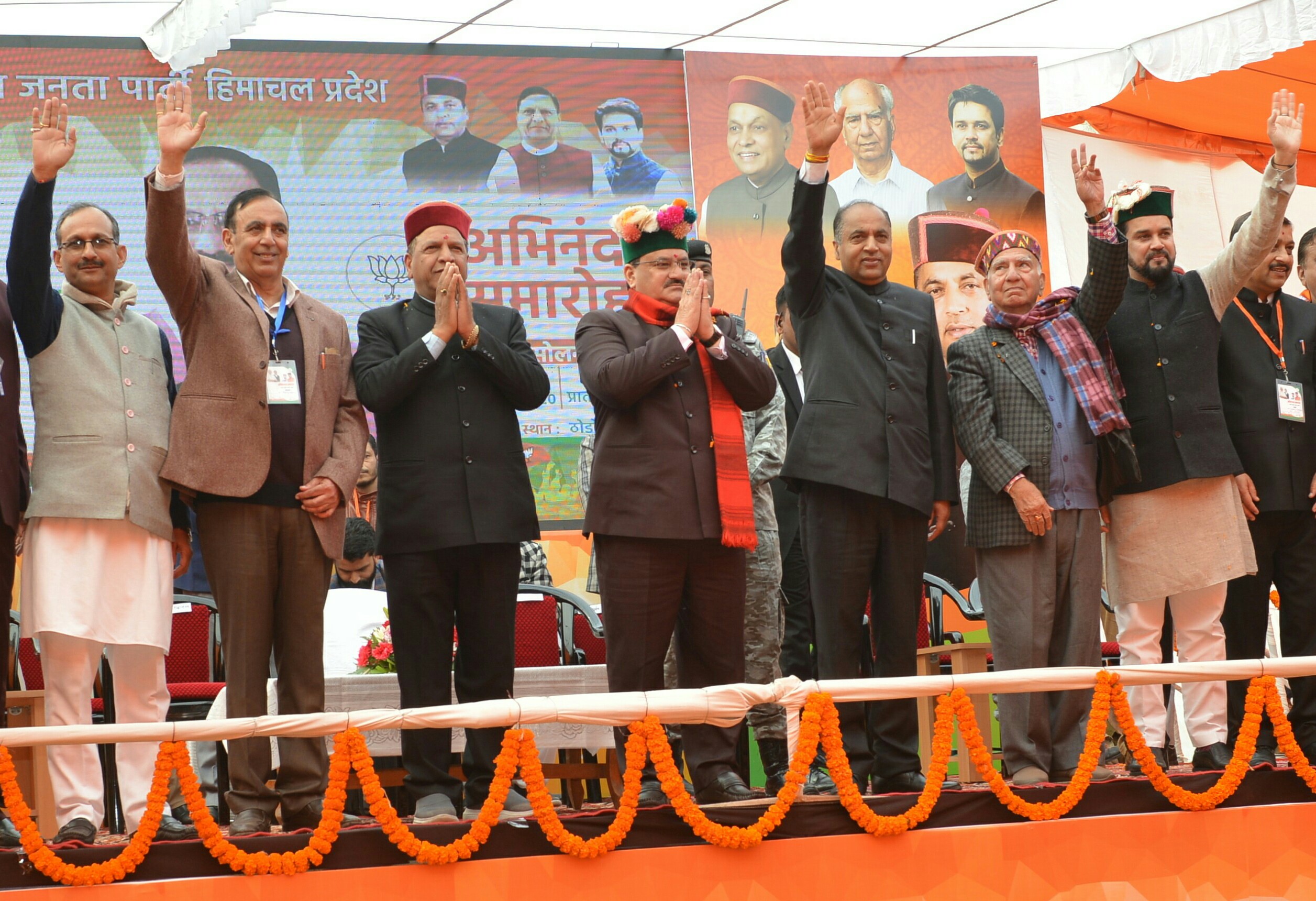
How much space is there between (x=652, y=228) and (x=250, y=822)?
6.28 ft

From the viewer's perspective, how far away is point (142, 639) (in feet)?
11.9

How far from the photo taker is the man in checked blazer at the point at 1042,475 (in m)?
4.04

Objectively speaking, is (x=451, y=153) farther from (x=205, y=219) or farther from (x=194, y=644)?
(x=194, y=644)

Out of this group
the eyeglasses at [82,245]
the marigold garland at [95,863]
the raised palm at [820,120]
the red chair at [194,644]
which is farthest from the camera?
the red chair at [194,644]

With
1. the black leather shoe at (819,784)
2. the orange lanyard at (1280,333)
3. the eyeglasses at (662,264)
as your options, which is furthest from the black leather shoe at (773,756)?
the orange lanyard at (1280,333)

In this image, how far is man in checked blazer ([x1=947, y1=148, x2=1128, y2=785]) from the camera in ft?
13.3

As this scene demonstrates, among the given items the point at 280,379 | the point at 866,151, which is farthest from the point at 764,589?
the point at 866,151

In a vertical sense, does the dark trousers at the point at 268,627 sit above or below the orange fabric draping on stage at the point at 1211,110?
below

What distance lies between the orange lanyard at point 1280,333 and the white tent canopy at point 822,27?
276 cm

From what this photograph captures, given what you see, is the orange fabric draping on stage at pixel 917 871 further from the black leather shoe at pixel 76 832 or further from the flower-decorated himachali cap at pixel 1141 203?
the flower-decorated himachali cap at pixel 1141 203

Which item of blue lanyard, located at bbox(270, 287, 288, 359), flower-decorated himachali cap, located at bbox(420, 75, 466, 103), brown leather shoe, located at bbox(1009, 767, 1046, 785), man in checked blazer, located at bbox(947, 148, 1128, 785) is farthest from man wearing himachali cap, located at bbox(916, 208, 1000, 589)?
blue lanyard, located at bbox(270, 287, 288, 359)

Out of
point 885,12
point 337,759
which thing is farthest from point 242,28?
point 337,759

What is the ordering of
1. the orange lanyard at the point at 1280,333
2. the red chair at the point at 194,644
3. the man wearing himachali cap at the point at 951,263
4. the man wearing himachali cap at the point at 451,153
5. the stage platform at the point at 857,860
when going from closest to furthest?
the stage platform at the point at 857,860 < the orange lanyard at the point at 1280,333 < the red chair at the point at 194,644 < the man wearing himachali cap at the point at 451,153 < the man wearing himachali cap at the point at 951,263

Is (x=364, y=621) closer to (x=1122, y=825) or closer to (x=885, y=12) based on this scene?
(x=1122, y=825)
